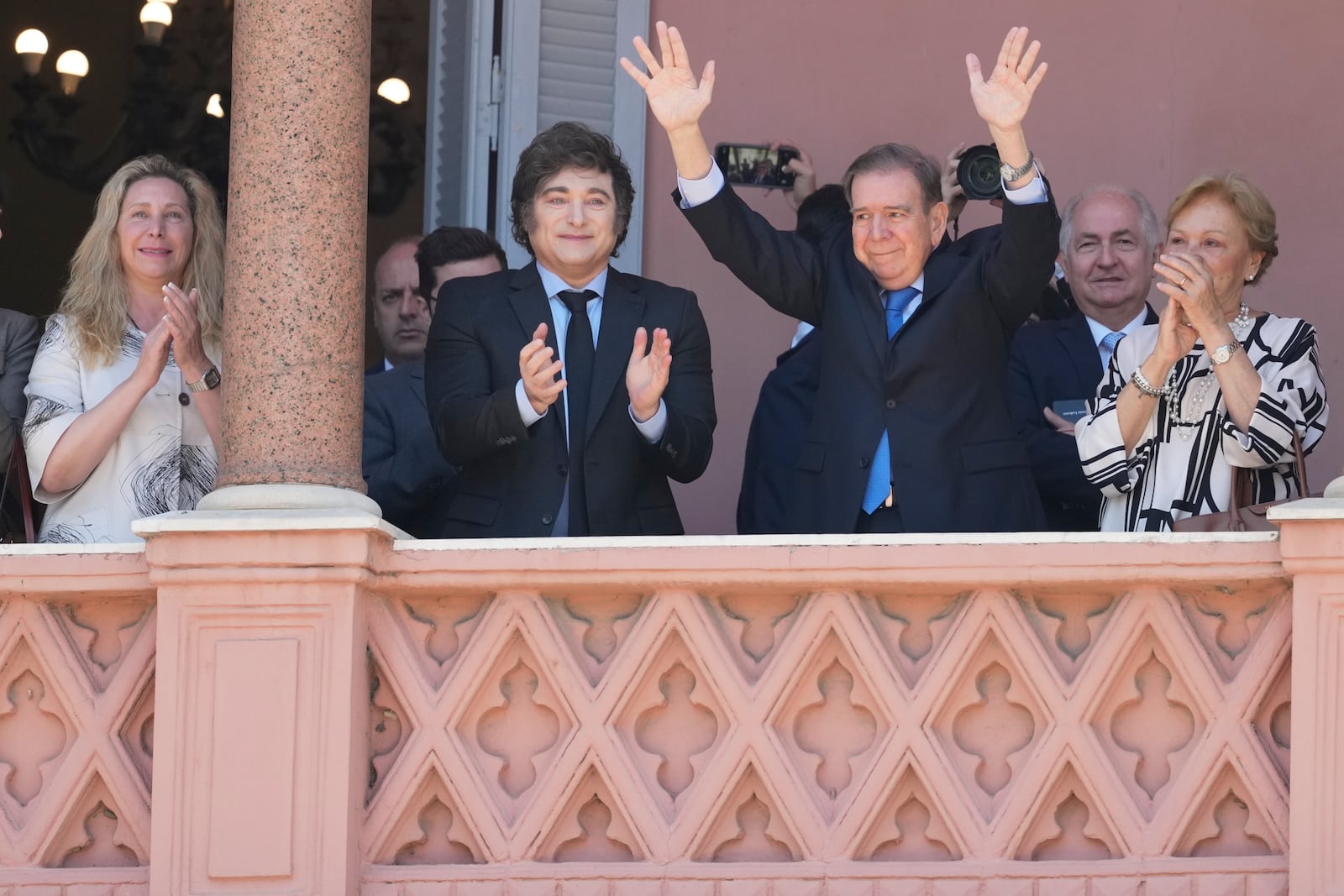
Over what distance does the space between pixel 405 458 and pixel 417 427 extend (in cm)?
21

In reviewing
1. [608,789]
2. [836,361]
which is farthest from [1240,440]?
[608,789]

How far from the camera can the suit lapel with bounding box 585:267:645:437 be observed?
5.63 meters

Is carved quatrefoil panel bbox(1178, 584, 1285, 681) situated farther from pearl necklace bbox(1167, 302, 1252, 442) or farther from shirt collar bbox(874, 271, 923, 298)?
shirt collar bbox(874, 271, 923, 298)

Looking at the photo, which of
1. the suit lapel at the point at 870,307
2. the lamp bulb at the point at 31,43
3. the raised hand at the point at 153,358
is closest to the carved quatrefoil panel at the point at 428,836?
the raised hand at the point at 153,358

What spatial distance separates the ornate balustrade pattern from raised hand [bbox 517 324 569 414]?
374 millimetres

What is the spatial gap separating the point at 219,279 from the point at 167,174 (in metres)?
Result: 0.33

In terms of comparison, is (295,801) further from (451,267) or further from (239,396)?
(451,267)

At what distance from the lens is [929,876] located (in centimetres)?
500

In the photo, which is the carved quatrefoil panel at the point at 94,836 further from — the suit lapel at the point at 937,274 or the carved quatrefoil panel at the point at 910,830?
the suit lapel at the point at 937,274

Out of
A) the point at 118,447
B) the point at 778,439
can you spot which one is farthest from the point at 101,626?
the point at 778,439

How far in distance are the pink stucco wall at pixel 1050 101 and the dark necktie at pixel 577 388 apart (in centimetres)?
210

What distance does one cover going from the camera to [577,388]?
5656mm

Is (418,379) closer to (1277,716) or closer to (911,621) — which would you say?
(911,621)

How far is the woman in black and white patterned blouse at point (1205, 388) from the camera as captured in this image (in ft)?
17.5
